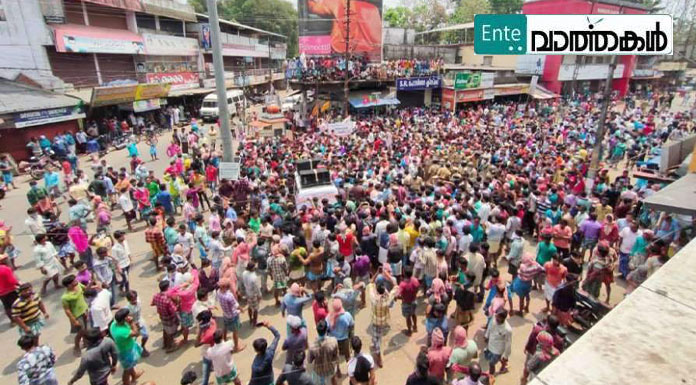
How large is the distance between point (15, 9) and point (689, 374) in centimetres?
2653

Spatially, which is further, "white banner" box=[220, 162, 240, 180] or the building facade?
the building facade

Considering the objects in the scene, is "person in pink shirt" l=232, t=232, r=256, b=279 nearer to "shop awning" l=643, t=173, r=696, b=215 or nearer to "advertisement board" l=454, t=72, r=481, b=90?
"shop awning" l=643, t=173, r=696, b=215

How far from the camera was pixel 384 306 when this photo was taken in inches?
214

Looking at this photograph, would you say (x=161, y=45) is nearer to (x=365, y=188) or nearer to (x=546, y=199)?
(x=365, y=188)

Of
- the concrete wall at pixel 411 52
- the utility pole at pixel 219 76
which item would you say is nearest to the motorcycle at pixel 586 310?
the utility pole at pixel 219 76

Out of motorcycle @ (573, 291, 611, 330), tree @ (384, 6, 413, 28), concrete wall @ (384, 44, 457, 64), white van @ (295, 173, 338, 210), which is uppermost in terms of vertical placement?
tree @ (384, 6, 413, 28)

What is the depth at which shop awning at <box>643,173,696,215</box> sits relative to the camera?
19.1ft

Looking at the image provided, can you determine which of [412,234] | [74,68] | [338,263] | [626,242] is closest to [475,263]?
[412,234]

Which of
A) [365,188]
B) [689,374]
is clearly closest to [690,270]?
[689,374]

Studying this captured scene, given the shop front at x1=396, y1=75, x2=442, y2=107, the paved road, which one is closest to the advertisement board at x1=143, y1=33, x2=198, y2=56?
the shop front at x1=396, y1=75, x2=442, y2=107

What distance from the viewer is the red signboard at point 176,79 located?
2789 centimetres

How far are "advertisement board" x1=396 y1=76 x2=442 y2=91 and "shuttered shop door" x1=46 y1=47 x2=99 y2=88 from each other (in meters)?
20.6
